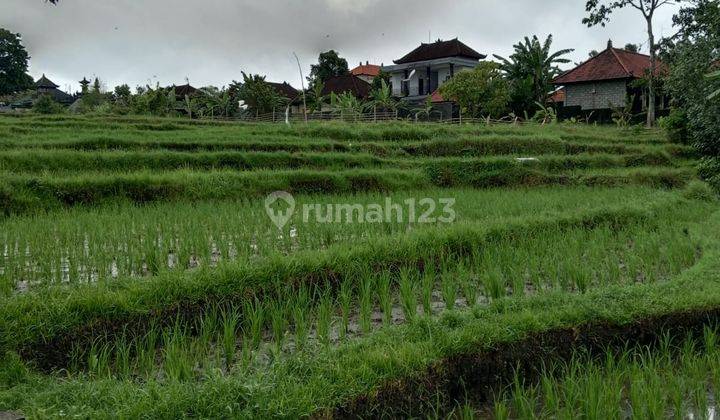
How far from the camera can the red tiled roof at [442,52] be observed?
2954cm

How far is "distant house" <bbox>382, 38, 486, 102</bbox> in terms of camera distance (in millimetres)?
29484

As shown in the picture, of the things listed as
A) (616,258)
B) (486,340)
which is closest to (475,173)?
(616,258)

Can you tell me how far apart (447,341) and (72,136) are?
10.1 m

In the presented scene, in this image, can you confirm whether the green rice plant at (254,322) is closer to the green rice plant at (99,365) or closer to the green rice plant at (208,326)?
the green rice plant at (208,326)

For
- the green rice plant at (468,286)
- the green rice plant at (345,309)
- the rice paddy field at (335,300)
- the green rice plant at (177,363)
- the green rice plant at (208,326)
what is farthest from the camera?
the green rice plant at (468,286)

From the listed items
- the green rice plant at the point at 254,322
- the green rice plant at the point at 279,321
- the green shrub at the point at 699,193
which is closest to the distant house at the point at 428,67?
the green shrub at the point at 699,193

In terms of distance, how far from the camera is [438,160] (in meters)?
11.5

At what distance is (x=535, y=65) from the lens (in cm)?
2288

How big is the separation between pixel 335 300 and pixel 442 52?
27.5 m

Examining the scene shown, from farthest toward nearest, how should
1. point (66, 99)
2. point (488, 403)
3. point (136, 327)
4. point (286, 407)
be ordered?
point (66, 99), point (136, 327), point (488, 403), point (286, 407)

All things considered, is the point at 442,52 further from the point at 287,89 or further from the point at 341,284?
the point at 341,284

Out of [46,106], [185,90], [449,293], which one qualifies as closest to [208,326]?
[449,293]

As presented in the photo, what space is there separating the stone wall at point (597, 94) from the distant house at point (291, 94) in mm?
13359

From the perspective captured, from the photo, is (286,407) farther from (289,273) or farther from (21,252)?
(21,252)
